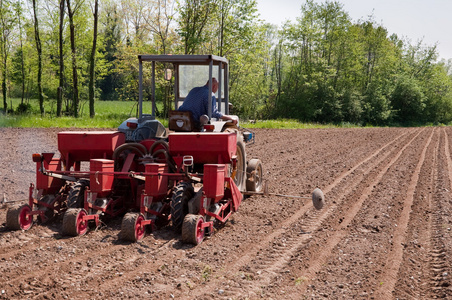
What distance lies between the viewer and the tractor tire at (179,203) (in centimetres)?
594

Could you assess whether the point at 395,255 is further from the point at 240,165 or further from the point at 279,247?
the point at 240,165

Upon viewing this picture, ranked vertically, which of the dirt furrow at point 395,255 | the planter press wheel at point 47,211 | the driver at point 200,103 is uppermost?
the driver at point 200,103

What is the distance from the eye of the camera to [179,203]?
5926mm

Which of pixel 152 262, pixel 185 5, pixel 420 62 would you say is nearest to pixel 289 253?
pixel 152 262

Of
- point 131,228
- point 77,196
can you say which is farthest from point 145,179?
point 77,196

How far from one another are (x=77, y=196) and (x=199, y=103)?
7.64 feet

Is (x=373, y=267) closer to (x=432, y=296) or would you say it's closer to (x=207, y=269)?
(x=432, y=296)

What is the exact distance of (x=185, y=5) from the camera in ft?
82.7

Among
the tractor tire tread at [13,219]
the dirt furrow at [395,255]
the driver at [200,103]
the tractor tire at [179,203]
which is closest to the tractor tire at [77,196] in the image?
the tractor tire tread at [13,219]

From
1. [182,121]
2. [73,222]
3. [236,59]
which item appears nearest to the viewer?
[73,222]

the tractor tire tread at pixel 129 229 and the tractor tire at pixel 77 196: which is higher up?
the tractor tire at pixel 77 196

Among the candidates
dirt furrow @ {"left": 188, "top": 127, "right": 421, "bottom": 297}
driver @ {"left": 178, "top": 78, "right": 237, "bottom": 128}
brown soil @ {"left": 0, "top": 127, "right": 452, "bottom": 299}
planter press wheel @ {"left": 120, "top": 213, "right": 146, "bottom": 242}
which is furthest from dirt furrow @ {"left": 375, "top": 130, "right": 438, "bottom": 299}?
driver @ {"left": 178, "top": 78, "right": 237, "bottom": 128}

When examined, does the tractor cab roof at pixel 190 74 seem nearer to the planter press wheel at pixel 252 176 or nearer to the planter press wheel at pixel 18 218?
the planter press wheel at pixel 252 176

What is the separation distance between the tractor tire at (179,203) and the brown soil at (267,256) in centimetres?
24
